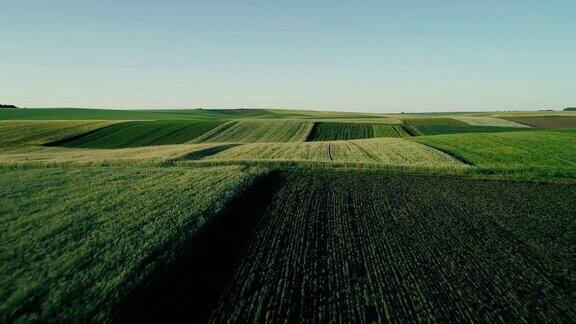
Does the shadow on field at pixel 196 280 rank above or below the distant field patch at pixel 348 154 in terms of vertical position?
above

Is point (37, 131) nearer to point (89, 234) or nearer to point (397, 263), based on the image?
point (89, 234)

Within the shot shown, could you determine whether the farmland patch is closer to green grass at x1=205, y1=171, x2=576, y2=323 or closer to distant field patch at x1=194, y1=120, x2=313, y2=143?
green grass at x1=205, y1=171, x2=576, y2=323

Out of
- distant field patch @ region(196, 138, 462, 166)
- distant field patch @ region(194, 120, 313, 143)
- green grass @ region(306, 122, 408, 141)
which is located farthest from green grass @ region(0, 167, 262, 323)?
green grass @ region(306, 122, 408, 141)

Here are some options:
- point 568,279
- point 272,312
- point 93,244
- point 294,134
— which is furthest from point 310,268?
point 294,134

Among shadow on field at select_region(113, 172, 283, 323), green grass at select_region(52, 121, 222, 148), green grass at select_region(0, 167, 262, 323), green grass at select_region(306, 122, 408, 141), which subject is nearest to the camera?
green grass at select_region(0, 167, 262, 323)

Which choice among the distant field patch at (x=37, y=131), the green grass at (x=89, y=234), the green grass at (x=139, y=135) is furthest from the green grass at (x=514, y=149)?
the distant field patch at (x=37, y=131)

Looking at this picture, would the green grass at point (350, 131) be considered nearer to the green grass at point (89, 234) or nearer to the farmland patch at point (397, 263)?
the green grass at point (89, 234)
